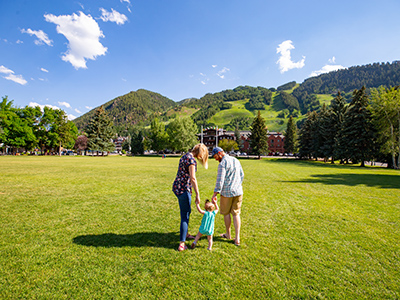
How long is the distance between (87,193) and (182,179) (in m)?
7.31

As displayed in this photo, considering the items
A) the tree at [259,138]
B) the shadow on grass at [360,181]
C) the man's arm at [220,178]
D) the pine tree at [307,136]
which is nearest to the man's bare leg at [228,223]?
the man's arm at [220,178]

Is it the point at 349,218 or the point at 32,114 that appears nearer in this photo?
the point at 349,218

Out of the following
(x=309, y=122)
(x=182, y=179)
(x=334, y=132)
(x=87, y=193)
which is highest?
(x=309, y=122)

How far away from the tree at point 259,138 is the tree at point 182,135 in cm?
1842

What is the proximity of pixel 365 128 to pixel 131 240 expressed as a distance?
3842 centimetres

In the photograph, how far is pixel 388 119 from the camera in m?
26.5

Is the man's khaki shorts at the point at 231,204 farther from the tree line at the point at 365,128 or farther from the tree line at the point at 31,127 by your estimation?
the tree line at the point at 31,127

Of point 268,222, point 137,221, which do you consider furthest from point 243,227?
point 137,221

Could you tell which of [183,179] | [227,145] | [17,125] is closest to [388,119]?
[183,179]

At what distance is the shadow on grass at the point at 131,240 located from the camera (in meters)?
4.25

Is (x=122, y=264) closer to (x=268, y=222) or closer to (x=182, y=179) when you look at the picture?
(x=182, y=179)

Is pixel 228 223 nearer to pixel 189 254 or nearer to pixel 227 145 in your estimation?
Result: pixel 189 254

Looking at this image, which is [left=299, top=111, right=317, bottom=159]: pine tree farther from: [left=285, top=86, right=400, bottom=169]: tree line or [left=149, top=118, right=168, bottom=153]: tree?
[left=149, top=118, right=168, bottom=153]: tree

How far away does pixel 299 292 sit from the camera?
2.88m
